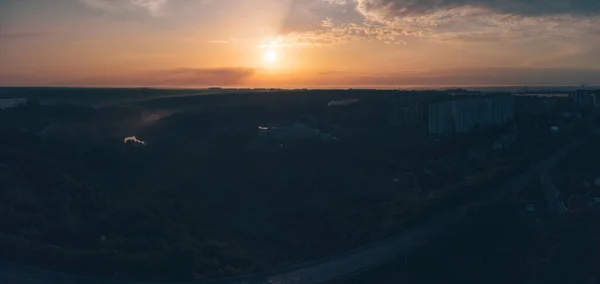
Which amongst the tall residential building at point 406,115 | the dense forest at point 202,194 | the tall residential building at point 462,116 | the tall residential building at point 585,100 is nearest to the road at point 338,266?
the dense forest at point 202,194

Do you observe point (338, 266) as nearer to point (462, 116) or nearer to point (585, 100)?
point (462, 116)

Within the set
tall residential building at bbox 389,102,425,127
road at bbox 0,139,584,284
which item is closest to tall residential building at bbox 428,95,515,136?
tall residential building at bbox 389,102,425,127

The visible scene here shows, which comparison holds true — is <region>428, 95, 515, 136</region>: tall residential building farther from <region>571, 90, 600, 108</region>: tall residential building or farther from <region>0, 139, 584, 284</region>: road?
<region>0, 139, 584, 284</region>: road

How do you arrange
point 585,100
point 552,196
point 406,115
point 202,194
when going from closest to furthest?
point 552,196 < point 202,194 < point 406,115 < point 585,100

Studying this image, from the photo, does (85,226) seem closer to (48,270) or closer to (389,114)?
(48,270)

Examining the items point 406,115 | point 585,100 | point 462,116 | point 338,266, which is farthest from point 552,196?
point 585,100

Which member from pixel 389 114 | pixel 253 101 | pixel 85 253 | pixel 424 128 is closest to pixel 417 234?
pixel 85 253
